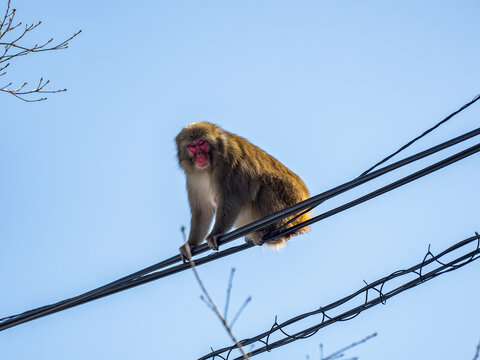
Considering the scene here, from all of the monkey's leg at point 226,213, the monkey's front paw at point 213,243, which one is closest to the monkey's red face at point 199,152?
the monkey's leg at point 226,213

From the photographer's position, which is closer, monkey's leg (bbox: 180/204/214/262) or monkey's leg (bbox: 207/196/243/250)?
monkey's leg (bbox: 207/196/243/250)

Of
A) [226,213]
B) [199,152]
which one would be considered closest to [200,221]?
[226,213]

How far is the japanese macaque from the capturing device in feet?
22.9

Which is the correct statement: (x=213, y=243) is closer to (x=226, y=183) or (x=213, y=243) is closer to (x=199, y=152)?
(x=226, y=183)

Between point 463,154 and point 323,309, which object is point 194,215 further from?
point 463,154

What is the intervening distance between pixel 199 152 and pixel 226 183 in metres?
0.46

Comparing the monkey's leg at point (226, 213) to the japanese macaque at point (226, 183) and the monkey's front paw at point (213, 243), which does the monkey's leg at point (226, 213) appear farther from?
the monkey's front paw at point (213, 243)

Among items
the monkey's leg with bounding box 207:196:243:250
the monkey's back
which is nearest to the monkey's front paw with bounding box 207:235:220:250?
the monkey's leg with bounding box 207:196:243:250

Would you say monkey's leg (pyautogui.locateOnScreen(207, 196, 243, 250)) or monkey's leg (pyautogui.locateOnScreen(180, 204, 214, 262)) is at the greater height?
monkey's leg (pyautogui.locateOnScreen(180, 204, 214, 262))

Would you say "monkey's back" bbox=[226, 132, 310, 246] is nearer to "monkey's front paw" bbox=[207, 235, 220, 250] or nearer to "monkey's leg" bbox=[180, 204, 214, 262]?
"monkey's leg" bbox=[180, 204, 214, 262]

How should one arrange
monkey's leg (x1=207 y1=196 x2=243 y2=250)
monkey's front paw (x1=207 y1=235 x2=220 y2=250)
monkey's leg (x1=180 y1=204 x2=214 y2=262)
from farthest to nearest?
monkey's leg (x1=180 y1=204 x2=214 y2=262)
monkey's leg (x1=207 y1=196 x2=243 y2=250)
monkey's front paw (x1=207 y1=235 x2=220 y2=250)

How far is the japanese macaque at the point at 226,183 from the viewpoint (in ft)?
22.9

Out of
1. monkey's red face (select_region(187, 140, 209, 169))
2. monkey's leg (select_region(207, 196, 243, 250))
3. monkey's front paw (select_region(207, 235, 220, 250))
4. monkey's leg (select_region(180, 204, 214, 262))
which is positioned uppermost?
monkey's red face (select_region(187, 140, 209, 169))

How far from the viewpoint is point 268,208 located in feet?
23.1
